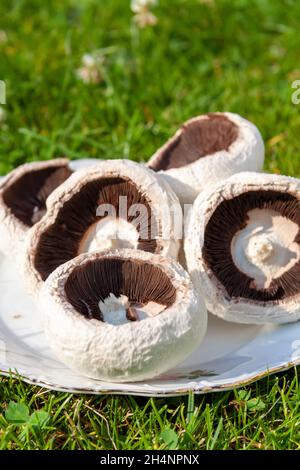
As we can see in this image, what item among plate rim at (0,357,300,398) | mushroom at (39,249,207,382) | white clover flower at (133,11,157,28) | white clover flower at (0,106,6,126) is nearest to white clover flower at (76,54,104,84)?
white clover flower at (133,11,157,28)

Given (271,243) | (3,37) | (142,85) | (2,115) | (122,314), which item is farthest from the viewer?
(3,37)

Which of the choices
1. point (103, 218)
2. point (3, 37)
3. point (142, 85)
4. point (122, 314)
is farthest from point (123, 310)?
point (3, 37)

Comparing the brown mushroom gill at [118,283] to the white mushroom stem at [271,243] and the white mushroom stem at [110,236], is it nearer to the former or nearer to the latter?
the white mushroom stem at [110,236]

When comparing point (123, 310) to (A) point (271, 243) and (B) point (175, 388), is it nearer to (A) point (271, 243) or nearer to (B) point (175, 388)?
(B) point (175, 388)

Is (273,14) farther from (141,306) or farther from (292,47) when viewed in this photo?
(141,306)

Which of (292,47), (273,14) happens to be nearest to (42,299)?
(292,47)

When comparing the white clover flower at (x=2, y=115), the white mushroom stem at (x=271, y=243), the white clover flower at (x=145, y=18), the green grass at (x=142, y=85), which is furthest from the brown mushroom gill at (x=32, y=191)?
the white clover flower at (x=145, y=18)
